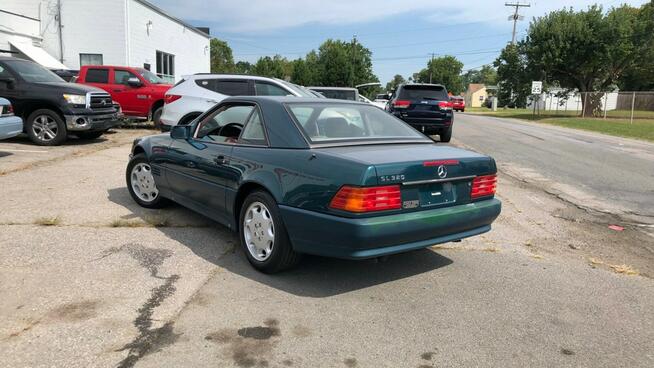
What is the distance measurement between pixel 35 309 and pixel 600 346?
12.3 ft

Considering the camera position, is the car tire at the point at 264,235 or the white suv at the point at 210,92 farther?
the white suv at the point at 210,92

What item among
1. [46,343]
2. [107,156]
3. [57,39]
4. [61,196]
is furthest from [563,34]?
[46,343]

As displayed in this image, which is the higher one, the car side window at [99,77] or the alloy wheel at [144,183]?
the car side window at [99,77]

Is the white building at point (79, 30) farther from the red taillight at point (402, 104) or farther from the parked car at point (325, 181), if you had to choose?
the parked car at point (325, 181)

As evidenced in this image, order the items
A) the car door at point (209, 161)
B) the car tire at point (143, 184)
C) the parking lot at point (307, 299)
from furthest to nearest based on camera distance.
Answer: the car tire at point (143, 184)
the car door at point (209, 161)
the parking lot at point (307, 299)

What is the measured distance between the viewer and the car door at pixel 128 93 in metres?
15.9

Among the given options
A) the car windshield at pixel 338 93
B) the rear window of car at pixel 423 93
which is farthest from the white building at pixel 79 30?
the rear window of car at pixel 423 93

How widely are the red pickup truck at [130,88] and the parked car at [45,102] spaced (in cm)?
387

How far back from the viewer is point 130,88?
52.2 feet

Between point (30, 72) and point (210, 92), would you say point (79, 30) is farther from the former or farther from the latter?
point (210, 92)

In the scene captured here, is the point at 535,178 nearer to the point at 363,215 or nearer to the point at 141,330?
the point at 363,215

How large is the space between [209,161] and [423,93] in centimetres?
1135

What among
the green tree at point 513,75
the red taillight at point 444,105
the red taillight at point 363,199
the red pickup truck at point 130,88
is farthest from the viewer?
the green tree at point 513,75

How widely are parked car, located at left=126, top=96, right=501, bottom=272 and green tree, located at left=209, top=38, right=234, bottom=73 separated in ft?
296
